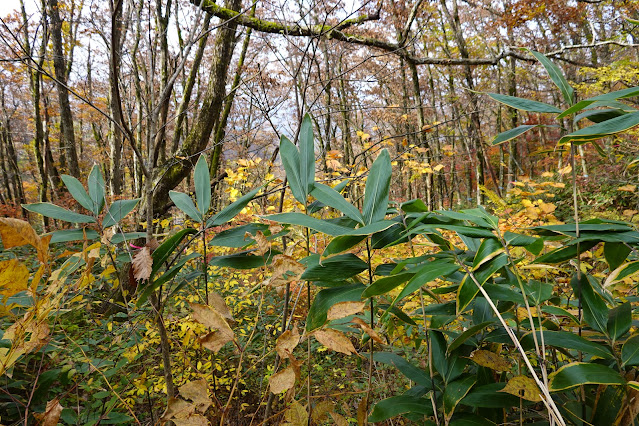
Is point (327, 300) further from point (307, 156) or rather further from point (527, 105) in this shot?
point (527, 105)

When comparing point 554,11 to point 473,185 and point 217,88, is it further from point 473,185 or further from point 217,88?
point 473,185

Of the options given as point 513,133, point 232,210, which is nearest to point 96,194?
point 232,210

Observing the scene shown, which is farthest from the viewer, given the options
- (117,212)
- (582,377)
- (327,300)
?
(117,212)

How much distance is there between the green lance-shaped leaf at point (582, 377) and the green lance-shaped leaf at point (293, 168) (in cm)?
51

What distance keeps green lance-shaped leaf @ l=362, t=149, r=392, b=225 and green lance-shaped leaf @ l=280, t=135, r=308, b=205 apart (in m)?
0.13

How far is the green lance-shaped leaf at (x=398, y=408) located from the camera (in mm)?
606

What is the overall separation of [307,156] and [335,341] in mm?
384

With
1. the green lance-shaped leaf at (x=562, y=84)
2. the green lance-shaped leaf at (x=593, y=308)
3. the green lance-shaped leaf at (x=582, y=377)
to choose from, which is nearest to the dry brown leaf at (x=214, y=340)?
the green lance-shaped leaf at (x=582, y=377)

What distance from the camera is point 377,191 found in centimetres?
65

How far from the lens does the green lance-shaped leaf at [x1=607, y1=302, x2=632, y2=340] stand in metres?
0.56

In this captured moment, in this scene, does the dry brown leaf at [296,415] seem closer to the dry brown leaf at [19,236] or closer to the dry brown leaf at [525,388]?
the dry brown leaf at [525,388]

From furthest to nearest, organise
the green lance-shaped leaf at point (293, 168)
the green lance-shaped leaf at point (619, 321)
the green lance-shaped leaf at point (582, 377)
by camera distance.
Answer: the green lance-shaped leaf at point (293, 168) → the green lance-shaped leaf at point (619, 321) → the green lance-shaped leaf at point (582, 377)

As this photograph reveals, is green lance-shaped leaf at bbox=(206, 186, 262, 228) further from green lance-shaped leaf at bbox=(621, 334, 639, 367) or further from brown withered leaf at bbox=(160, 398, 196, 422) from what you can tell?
green lance-shaped leaf at bbox=(621, 334, 639, 367)

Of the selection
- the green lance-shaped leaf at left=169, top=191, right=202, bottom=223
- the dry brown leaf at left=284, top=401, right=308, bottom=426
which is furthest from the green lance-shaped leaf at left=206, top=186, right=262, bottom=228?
the dry brown leaf at left=284, top=401, right=308, bottom=426
